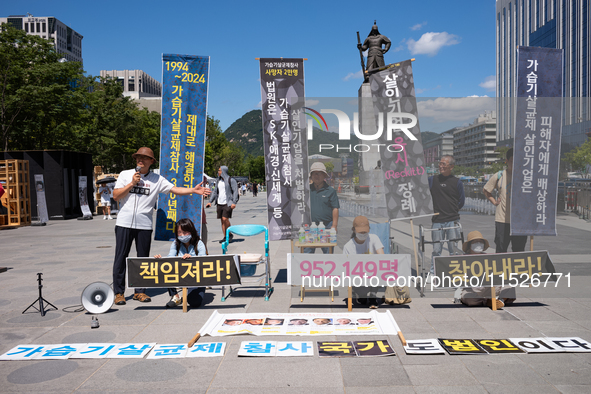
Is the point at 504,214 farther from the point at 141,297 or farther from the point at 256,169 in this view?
the point at 256,169

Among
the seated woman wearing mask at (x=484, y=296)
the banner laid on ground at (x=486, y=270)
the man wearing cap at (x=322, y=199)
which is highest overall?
the man wearing cap at (x=322, y=199)

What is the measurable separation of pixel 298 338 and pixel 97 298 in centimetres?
284

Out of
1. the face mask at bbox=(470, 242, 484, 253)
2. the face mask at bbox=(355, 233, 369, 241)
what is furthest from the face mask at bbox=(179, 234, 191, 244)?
the face mask at bbox=(470, 242, 484, 253)

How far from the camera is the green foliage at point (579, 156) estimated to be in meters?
7.17

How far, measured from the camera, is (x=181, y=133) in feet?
22.9

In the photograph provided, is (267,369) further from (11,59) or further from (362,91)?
(11,59)

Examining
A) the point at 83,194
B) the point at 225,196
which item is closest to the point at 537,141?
the point at 225,196

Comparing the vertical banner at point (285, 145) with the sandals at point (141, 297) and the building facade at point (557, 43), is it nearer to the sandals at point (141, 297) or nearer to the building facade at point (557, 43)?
the sandals at point (141, 297)

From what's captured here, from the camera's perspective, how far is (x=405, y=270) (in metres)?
5.79

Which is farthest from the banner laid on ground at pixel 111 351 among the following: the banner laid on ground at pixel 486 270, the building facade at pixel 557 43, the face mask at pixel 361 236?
the building facade at pixel 557 43

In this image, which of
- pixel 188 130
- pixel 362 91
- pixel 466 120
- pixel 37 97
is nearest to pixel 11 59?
pixel 37 97

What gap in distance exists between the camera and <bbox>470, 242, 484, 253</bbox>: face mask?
20.4 feet

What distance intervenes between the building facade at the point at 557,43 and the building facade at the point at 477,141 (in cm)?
17

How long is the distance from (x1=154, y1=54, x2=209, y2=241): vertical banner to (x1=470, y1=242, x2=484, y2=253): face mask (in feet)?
14.0
